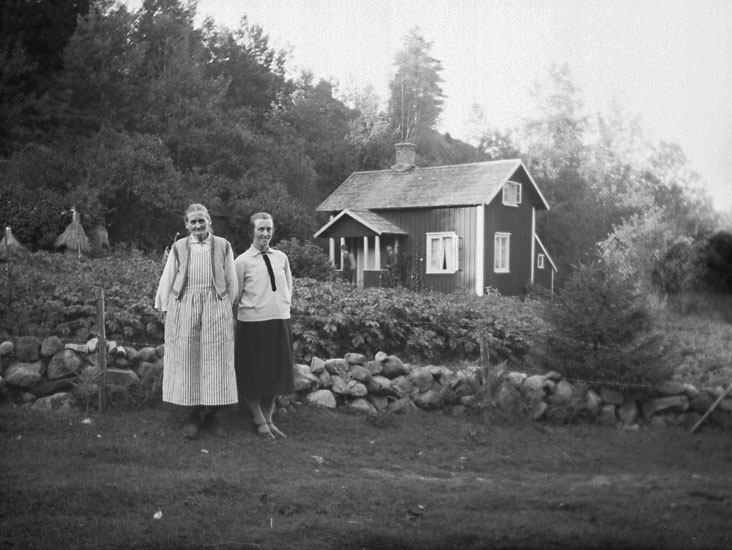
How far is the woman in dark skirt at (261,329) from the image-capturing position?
18.1 ft

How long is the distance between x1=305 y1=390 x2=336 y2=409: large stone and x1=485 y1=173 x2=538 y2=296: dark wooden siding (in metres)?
14.2

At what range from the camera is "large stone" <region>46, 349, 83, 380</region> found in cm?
602

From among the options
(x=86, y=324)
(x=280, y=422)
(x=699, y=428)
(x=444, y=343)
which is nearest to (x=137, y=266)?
(x=86, y=324)

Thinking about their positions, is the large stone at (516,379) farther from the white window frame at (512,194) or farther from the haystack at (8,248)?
the white window frame at (512,194)

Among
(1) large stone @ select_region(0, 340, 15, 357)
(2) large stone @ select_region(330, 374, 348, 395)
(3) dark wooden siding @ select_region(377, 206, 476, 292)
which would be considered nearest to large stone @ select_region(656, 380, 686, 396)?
(2) large stone @ select_region(330, 374, 348, 395)

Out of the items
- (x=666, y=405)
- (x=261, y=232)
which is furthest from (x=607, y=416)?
(x=261, y=232)

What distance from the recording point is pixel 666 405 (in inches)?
254

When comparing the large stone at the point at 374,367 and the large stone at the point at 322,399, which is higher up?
the large stone at the point at 374,367

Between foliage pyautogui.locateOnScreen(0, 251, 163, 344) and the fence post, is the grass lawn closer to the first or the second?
the fence post

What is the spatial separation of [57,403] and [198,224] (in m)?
1.98

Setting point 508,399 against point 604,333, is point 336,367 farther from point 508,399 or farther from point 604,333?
point 604,333

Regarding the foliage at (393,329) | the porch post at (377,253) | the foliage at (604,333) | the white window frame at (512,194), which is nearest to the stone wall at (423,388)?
the foliage at (604,333)

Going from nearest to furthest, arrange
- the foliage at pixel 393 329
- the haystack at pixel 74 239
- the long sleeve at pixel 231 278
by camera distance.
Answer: the long sleeve at pixel 231 278 < the foliage at pixel 393 329 < the haystack at pixel 74 239

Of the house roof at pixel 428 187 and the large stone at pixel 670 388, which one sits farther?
the house roof at pixel 428 187
